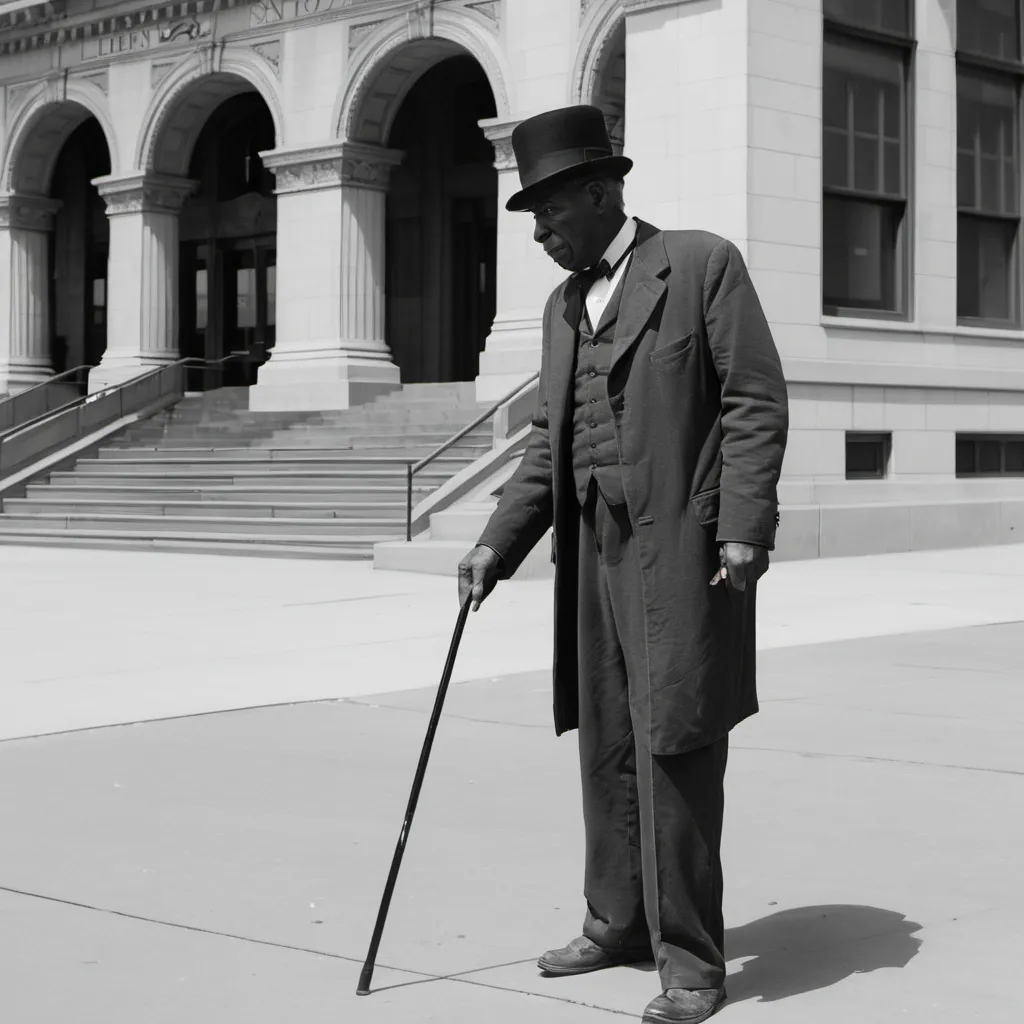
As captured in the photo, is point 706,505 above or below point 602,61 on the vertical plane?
below

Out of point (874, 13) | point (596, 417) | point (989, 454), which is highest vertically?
point (874, 13)

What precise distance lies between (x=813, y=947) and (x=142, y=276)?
1073 inches

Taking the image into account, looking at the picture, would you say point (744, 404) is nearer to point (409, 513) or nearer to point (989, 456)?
point (409, 513)

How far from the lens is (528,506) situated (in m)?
4.92

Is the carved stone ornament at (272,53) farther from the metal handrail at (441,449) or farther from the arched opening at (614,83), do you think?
the metal handrail at (441,449)

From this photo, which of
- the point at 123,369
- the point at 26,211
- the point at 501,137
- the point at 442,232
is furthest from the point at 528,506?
the point at 26,211

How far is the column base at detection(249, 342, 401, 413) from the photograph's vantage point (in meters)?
27.1

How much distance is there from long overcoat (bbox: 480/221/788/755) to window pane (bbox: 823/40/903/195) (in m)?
18.3

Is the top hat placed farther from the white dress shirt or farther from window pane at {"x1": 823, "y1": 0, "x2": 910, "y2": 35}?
window pane at {"x1": 823, "y1": 0, "x2": 910, "y2": 35}

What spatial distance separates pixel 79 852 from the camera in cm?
595

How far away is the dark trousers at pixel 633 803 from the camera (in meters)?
4.40

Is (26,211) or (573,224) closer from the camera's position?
(573,224)

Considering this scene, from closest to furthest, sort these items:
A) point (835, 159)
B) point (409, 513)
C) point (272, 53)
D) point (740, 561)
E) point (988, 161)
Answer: point (740, 561)
point (409, 513)
point (835, 159)
point (988, 161)
point (272, 53)

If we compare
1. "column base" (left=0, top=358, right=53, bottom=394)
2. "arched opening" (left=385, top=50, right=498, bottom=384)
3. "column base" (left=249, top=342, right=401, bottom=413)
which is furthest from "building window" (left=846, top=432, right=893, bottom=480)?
"column base" (left=0, top=358, right=53, bottom=394)
